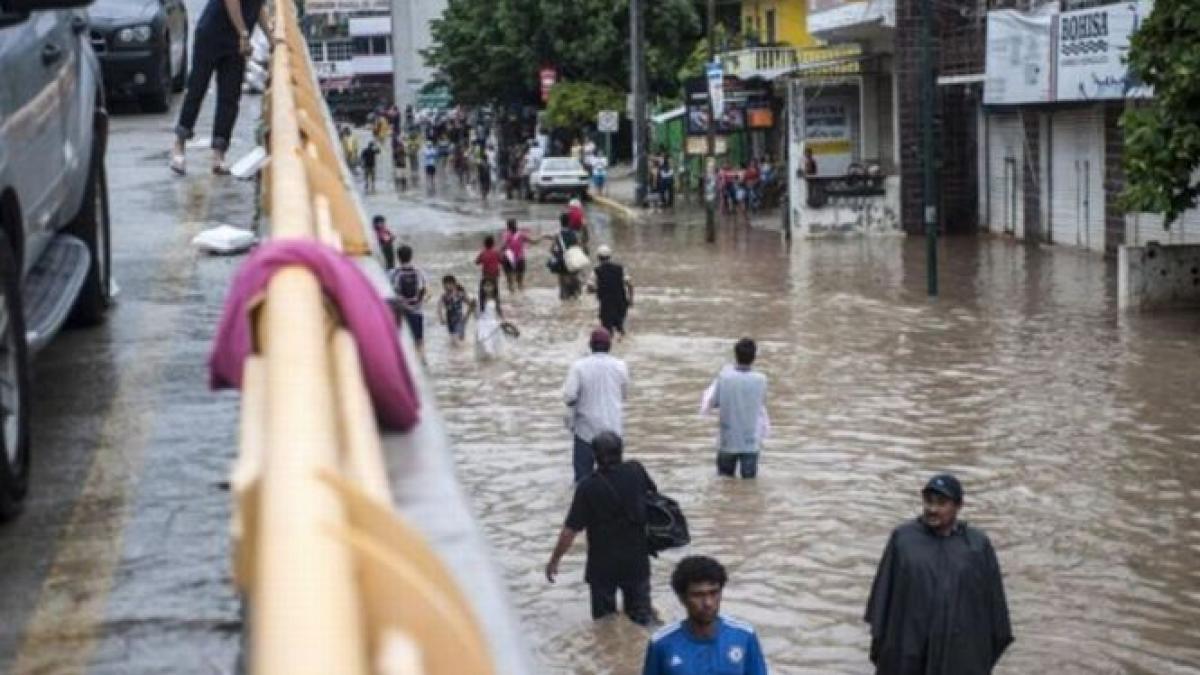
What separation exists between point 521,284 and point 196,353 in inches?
982

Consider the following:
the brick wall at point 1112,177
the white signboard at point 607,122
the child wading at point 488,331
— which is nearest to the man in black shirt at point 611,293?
the child wading at point 488,331

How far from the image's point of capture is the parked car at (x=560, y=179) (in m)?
55.8

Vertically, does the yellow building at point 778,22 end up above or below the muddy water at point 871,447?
above

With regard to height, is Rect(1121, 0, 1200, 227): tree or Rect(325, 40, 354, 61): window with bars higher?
Rect(325, 40, 354, 61): window with bars

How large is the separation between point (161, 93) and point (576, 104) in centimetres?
4454

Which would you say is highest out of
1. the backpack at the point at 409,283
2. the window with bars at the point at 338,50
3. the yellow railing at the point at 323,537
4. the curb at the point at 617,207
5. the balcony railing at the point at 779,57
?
the window with bars at the point at 338,50

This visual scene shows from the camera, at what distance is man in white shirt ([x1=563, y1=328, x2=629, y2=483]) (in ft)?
50.4

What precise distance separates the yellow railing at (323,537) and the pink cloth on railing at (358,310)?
0.43 feet

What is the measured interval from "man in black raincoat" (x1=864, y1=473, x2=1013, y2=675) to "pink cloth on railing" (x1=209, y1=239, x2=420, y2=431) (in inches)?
233

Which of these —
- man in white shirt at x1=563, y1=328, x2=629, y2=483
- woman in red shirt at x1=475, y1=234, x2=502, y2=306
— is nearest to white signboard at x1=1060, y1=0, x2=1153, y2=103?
woman in red shirt at x1=475, y1=234, x2=502, y2=306

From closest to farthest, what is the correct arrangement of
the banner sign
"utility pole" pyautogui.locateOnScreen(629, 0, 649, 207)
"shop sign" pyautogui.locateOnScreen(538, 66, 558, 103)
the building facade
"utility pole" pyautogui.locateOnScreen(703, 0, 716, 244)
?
the banner sign → "utility pole" pyautogui.locateOnScreen(703, 0, 716, 244) → "utility pole" pyautogui.locateOnScreen(629, 0, 649, 207) → "shop sign" pyautogui.locateOnScreen(538, 66, 558, 103) → the building facade

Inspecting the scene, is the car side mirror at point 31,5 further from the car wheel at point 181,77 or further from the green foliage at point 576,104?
the green foliage at point 576,104

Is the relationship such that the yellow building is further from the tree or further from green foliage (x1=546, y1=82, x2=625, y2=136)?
the tree

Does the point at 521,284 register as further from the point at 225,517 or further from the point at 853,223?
the point at 225,517
